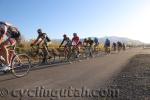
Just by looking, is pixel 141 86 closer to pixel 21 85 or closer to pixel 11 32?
pixel 21 85

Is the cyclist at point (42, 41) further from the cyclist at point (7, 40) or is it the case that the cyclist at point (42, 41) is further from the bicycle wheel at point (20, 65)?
the cyclist at point (7, 40)

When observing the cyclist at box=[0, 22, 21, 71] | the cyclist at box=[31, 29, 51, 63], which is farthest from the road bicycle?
the cyclist at box=[31, 29, 51, 63]

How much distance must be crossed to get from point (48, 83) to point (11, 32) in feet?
9.07

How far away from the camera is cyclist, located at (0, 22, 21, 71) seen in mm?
11844

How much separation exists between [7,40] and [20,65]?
1358 millimetres

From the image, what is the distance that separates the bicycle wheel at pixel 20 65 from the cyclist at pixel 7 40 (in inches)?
13.6

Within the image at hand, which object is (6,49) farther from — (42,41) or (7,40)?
(42,41)

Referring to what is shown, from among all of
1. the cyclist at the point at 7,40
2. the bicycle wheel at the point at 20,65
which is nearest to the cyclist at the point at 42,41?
the bicycle wheel at the point at 20,65

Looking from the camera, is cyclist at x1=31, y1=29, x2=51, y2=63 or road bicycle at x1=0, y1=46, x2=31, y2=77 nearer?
road bicycle at x1=0, y1=46, x2=31, y2=77

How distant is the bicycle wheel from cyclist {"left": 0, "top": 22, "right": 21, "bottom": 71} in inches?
13.6

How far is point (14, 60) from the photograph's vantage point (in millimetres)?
12875

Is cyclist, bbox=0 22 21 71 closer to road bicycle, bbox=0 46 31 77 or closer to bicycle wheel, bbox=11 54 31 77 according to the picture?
road bicycle, bbox=0 46 31 77

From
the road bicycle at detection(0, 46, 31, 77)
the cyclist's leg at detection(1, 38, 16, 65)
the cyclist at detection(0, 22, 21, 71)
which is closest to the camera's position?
the cyclist at detection(0, 22, 21, 71)

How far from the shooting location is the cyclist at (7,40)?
38.9 feet
